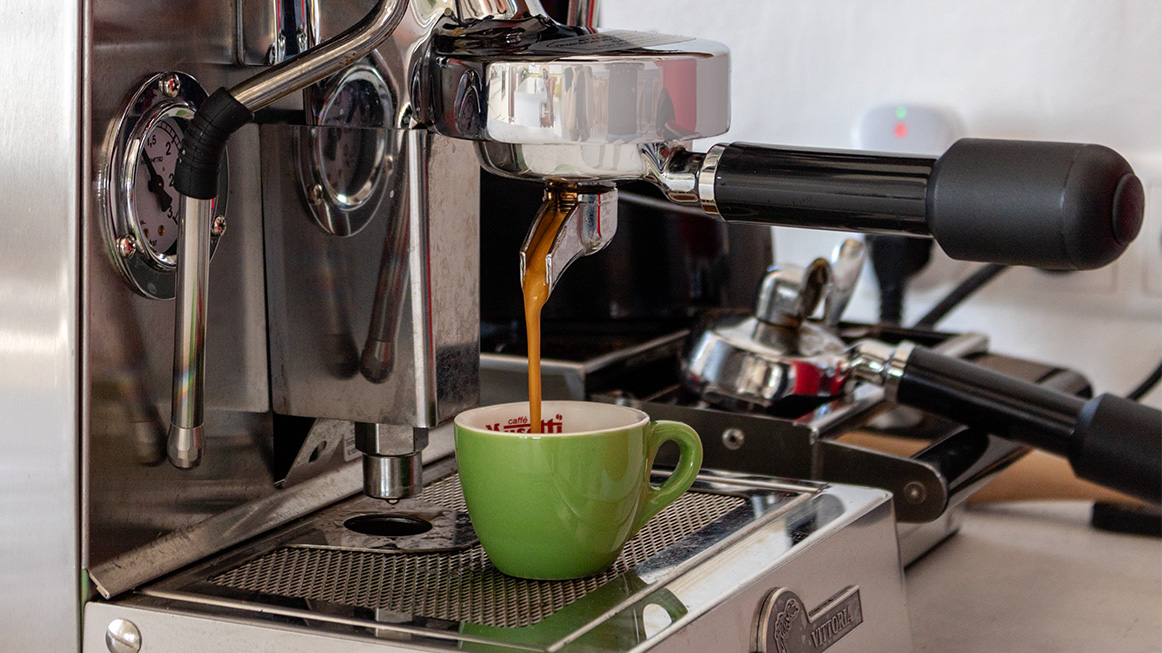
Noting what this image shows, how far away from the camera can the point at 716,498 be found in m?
0.46

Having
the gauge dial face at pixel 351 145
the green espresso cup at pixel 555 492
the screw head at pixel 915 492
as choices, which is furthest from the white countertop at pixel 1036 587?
the gauge dial face at pixel 351 145

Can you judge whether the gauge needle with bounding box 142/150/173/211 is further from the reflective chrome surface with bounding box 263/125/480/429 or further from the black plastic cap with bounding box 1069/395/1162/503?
the black plastic cap with bounding box 1069/395/1162/503

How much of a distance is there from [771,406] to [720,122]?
236 mm

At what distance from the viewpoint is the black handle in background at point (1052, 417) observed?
0.51m

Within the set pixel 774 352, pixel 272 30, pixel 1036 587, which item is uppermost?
pixel 272 30

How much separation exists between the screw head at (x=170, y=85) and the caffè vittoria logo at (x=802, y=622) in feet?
0.75

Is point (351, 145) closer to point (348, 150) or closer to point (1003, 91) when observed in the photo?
point (348, 150)

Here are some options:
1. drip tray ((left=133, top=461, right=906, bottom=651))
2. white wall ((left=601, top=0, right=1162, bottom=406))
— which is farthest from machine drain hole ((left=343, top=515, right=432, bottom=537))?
white wall ((left=601, top=0, right=1162, bottom=406))

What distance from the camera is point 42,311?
0.36 metres

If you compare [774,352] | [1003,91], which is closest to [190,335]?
[774,352]

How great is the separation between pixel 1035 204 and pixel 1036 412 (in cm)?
26

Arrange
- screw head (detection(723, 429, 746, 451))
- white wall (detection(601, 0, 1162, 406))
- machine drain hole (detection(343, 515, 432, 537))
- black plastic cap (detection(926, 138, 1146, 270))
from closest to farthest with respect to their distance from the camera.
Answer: black plastic cap (detection(926, 138, 1146, 270)) → machine drain hole (detection(343, 515, 432, 537)) → screw head (detection(723, 429, 746, 451)) → white wall (detection(601, 0, 1162, 406))

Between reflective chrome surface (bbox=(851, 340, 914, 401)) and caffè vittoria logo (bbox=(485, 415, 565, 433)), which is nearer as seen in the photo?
caffè vittoria logo (bbox=(485, 415, 565, 433))

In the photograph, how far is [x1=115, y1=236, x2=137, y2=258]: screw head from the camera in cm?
36
